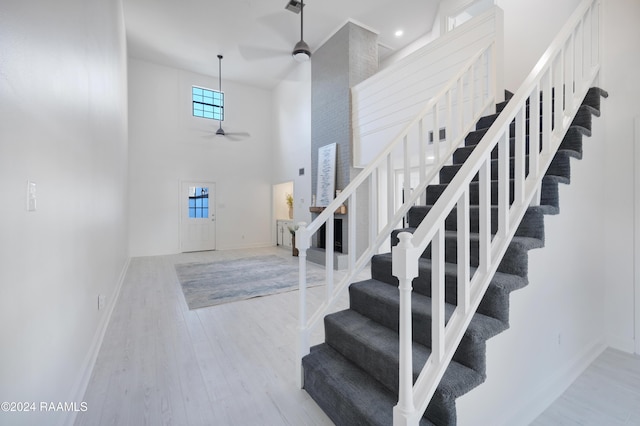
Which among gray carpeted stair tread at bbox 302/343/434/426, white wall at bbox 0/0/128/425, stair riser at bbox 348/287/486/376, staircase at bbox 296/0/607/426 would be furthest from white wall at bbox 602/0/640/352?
white wall at bbox 0/0/128/425

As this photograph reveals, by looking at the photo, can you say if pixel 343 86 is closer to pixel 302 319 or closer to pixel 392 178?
pixel 392 178

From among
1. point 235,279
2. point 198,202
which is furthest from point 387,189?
point 198,202

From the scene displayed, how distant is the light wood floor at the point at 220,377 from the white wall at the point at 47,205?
26cm

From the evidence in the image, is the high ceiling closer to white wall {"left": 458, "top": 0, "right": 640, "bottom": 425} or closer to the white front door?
the white front door

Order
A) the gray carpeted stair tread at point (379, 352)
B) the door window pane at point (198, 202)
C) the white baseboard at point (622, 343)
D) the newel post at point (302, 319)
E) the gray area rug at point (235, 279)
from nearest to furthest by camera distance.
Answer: the gray carpeted stair tread at point (379, 352) < the newel post at point (302, 319) < the white baseboard at point (622, 343) < the gray area rug at point (235, 279) < the door window pane at point (198, 202)

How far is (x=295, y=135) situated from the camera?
25.2ft

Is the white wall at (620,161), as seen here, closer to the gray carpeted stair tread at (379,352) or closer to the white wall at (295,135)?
the gray carpeted stair tread at (379,352)

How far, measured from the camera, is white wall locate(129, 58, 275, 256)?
6977 millimetres

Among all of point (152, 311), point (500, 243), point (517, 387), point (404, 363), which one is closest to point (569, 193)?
point (500, 243)

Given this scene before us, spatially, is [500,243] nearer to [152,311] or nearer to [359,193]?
[152,311]

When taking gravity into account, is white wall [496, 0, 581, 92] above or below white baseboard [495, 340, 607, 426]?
above

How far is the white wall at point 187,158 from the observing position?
6977 millimetres

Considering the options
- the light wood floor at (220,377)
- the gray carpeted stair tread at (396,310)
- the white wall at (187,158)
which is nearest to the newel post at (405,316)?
the gray carpeted stair tread at (396,310)

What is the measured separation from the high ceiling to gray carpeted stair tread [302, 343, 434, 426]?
18.4 ft
